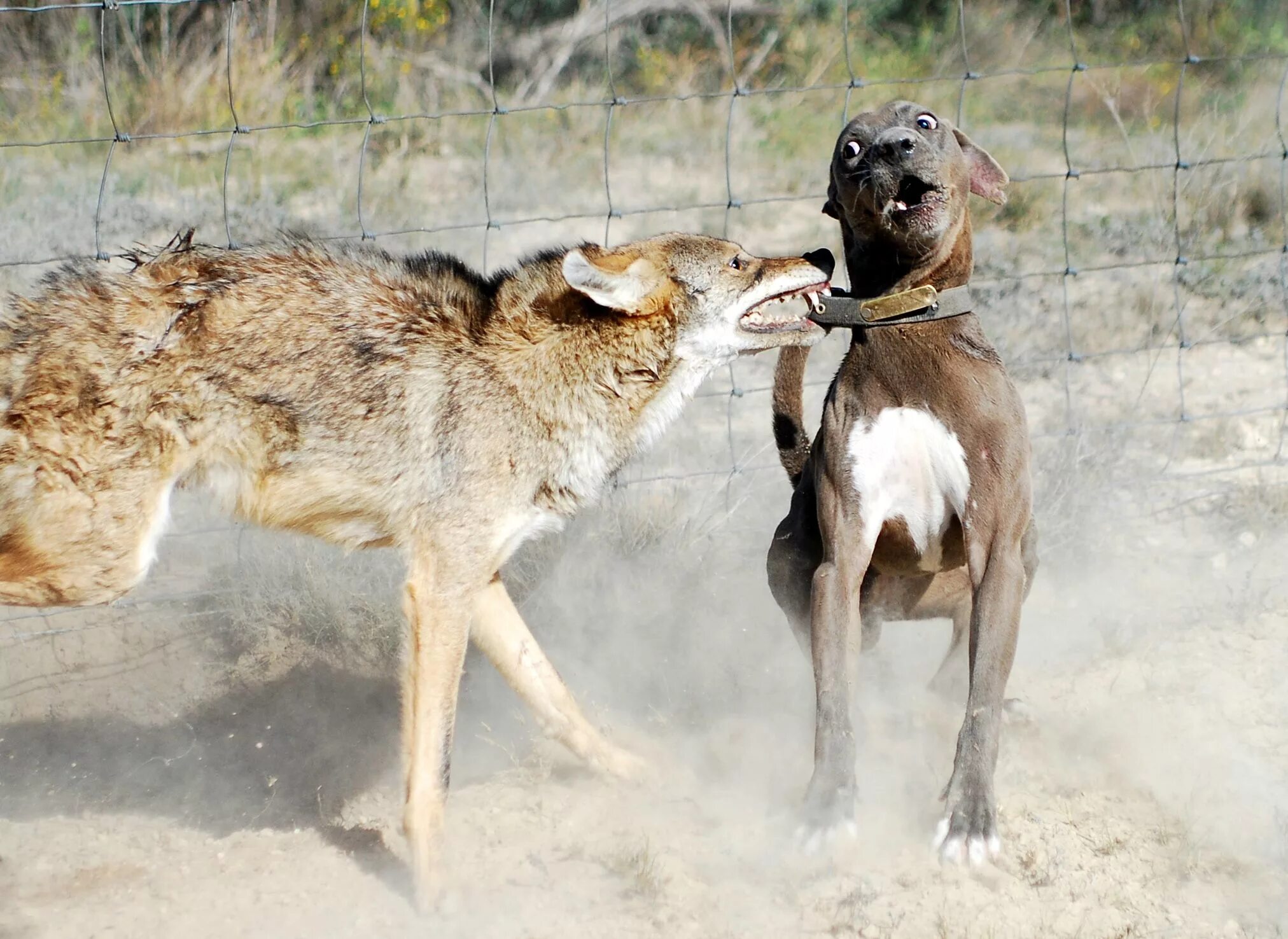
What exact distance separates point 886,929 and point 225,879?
6.50 feet

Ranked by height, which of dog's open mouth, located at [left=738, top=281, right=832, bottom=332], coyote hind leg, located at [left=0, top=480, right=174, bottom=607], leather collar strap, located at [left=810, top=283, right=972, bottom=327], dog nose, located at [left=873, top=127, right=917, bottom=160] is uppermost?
dog nose, located at [left=873, top=127, right=917, bottom=160]

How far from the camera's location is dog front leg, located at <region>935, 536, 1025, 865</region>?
3699mm

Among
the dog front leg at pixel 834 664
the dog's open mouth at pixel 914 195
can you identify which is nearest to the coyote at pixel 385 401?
the dog's open mouth at pixel 914 195

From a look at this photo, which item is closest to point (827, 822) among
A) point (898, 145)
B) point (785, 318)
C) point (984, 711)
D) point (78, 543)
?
point (984, 711)

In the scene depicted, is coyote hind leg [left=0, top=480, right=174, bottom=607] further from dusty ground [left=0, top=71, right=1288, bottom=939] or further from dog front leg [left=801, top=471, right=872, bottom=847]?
dog front leg [left=801, top=471, right=872, bottom=847]

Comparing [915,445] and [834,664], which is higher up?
[915,445]

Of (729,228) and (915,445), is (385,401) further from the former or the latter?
(729,228)

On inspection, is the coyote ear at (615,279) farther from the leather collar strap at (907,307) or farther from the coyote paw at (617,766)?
the coyote paw at (617,766)

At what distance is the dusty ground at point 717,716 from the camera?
12.6 feet

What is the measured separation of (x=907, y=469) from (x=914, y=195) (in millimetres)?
806

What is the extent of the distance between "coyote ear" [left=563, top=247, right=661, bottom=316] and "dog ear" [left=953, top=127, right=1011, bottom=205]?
3.45ft

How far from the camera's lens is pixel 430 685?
4.02 meters

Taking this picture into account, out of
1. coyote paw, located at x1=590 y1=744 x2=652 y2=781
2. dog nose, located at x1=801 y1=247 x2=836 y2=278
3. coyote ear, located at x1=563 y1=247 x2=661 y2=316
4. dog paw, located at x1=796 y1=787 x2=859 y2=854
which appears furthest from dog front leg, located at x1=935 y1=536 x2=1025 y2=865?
coyote ear, located at x1=563 y1=247 x2=661 y2=316

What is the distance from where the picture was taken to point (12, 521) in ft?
12.9
